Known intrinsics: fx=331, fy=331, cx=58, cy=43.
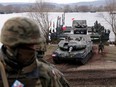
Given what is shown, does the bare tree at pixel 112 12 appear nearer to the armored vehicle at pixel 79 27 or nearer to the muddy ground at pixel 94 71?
the armored vehicle at pixel 79 27

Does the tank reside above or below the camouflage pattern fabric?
below

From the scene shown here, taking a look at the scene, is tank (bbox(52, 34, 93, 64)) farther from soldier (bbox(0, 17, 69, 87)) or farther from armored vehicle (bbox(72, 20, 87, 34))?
soldier (bbox(0, 17, 69, 87))

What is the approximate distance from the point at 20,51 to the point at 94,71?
39.1 feet

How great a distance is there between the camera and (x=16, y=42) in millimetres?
1581

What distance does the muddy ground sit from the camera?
440 inches

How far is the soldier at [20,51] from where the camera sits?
159 cm

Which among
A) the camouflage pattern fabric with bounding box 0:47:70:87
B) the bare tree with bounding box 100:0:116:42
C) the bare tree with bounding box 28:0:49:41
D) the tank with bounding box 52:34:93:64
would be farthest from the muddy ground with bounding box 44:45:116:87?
the bare tree with bounding box 100:0:116:42

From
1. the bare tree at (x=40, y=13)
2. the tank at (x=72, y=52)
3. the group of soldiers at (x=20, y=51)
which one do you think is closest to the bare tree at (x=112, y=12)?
→ the bare tree at (x=40, y=13)

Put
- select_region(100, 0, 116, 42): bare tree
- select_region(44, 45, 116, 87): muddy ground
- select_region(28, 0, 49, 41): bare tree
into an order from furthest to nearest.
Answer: select_region(100, 0, 116, 42): bare tree → select_region(28, 0, 49, 41): bare tree → select_region(44, 45, 116, 87): muddy ground

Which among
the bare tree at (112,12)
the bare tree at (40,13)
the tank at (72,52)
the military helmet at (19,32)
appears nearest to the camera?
the military helmet at (19,32)

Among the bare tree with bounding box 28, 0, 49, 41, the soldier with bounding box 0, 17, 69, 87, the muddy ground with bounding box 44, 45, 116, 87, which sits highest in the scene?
the soldier with bounding box 0, 17, 69, 87

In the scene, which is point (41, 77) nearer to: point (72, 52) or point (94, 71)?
point (94, 71)

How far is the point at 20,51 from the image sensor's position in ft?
5.26

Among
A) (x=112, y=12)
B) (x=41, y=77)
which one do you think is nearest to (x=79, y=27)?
(x=112, y=12)
